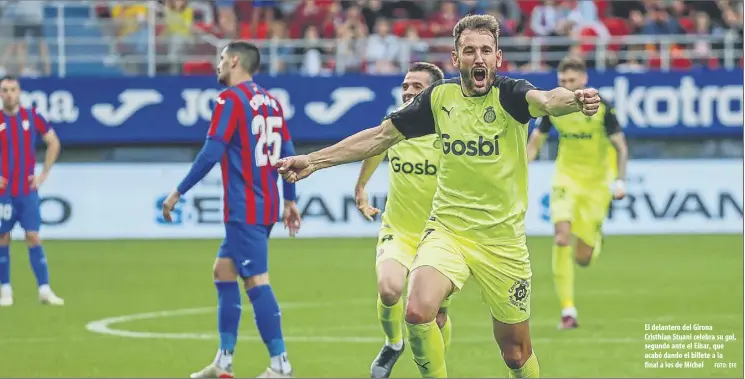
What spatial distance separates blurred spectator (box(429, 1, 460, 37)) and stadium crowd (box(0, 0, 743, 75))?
2 centimetres

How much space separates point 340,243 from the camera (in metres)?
19.4

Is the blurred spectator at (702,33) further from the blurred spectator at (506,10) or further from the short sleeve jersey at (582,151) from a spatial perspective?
the short sleeve jersey at (582,151)

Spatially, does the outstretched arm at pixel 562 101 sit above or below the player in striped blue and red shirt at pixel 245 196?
above

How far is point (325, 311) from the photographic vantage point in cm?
1259

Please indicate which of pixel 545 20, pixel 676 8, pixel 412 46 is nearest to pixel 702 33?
pixel 676 8

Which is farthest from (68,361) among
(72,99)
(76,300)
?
(72,99)

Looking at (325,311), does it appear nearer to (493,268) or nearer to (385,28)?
(493,268)

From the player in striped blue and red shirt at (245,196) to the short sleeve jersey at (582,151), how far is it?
377cm

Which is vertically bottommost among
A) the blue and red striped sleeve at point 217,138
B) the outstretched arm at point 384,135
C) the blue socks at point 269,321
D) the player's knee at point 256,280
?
the blue socks at point 269,321

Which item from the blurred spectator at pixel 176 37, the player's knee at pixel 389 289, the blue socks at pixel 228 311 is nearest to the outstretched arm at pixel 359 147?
the player's knee at pixel 389 289

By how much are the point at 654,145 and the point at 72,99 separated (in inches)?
342

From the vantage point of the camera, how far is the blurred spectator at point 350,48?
21.1 m

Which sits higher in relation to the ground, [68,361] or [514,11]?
[514,11]

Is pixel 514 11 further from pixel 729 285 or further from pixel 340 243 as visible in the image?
pixel 729 285
